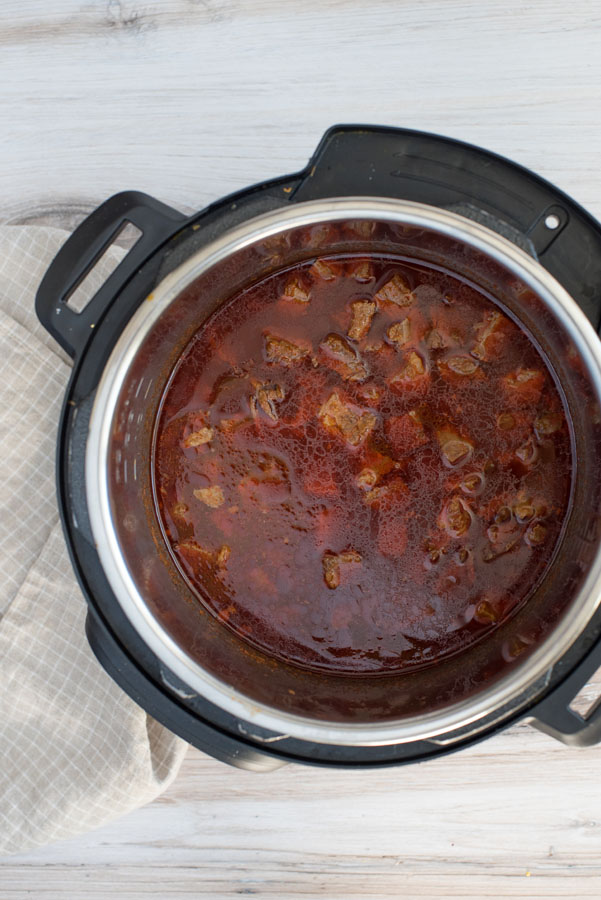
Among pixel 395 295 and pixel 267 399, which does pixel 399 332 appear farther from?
pixel 267 399

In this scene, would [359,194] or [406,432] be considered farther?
[406,432]

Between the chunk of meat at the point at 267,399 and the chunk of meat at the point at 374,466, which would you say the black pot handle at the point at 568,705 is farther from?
the chunk of meat at the point at 267,399

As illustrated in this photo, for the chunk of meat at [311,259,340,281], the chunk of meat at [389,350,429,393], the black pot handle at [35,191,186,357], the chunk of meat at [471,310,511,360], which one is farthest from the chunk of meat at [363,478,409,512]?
the black pot handle at [35,191,186,357]

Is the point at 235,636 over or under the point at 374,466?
under

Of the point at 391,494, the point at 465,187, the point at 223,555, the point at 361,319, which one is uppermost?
the point at 465,187

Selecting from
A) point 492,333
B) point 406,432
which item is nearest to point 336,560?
point 406,432

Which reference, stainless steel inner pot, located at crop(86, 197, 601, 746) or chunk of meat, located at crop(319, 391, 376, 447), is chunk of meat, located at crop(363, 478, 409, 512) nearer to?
chunk of meat, located at crop(319, 391, 376, 447)

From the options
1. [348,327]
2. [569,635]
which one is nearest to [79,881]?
[569,635]
